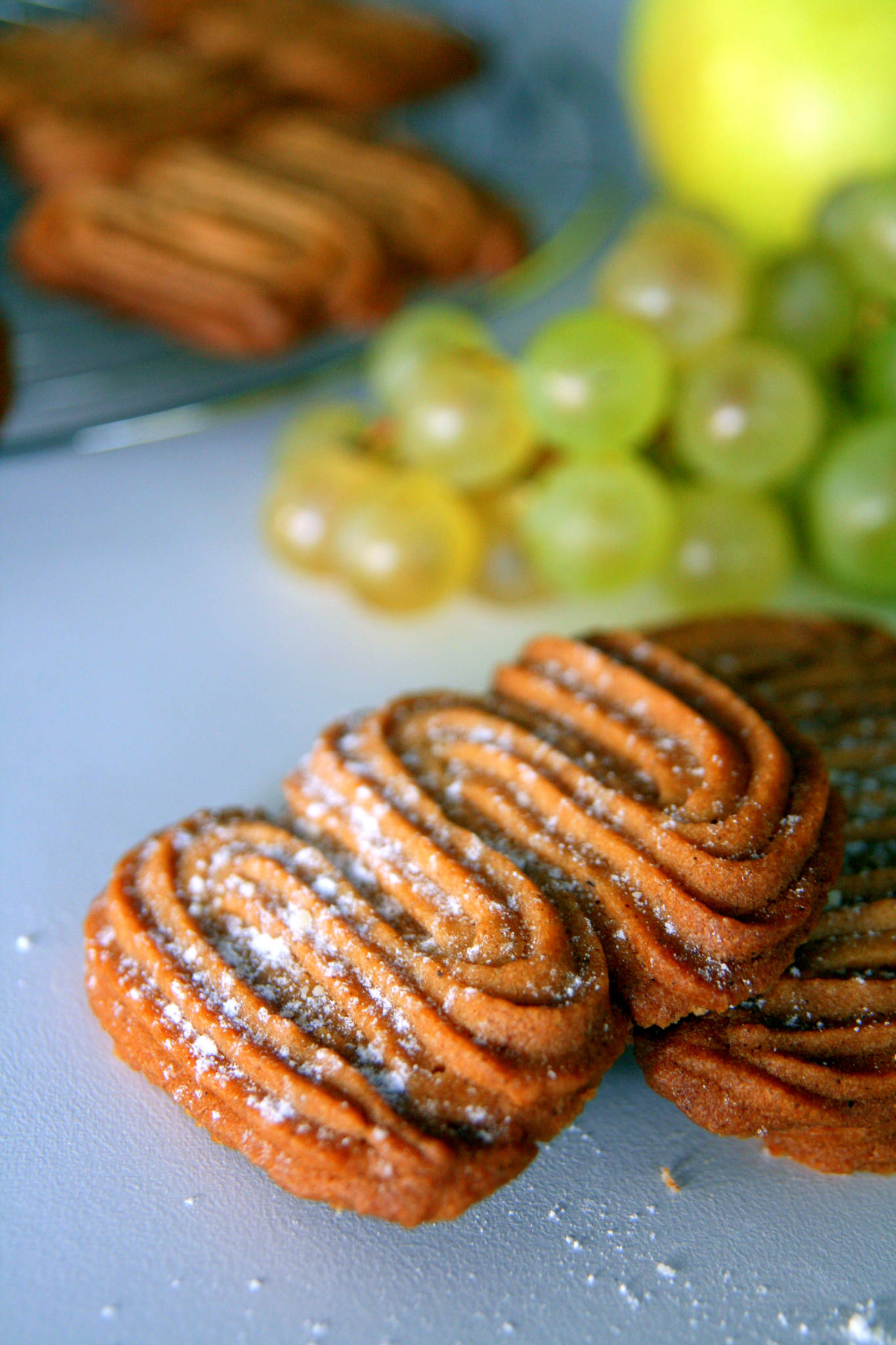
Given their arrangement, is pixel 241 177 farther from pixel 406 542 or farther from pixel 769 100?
pixel 406 542

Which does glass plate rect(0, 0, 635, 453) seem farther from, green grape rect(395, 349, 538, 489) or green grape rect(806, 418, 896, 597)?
green grape rect(806, 418, 896, 597)

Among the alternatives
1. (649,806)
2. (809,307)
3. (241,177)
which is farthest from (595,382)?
(241,177)

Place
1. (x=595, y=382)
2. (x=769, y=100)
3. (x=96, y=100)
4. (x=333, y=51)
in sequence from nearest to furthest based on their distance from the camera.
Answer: (x=595, y=382)
(x=769, y=100)
(x=96, y=100)
(x=333, y=51)

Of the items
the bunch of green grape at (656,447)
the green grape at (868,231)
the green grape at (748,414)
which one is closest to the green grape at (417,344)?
the bunch of green grape at (656,447)

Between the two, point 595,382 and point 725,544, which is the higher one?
point 595,382

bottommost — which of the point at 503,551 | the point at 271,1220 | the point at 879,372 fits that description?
the point at 271,1220

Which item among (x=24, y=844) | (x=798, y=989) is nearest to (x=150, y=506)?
(x=24, y=844)
